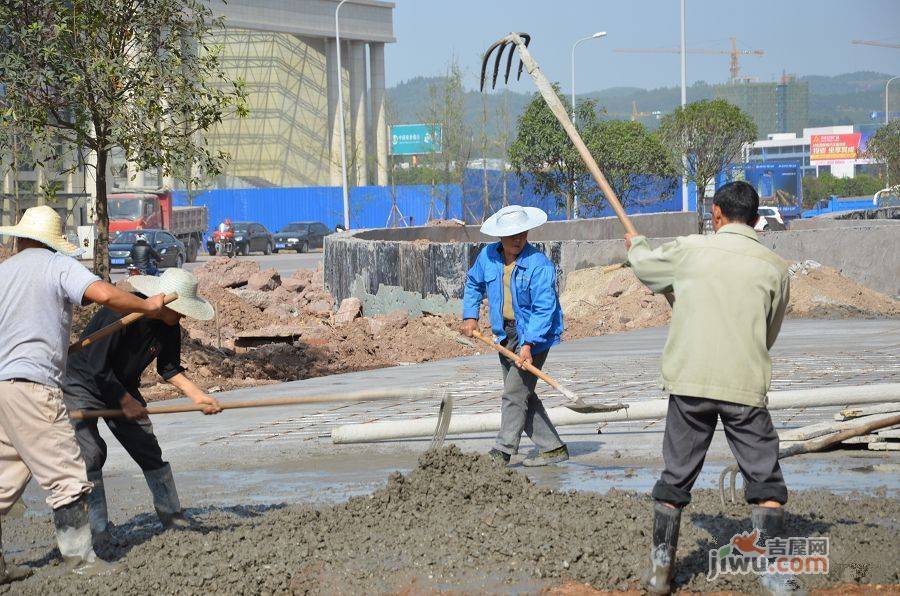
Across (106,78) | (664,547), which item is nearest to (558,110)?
(664,547)

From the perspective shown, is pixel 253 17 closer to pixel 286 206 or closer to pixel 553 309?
pixel 286 206

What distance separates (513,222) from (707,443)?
2.76 meters

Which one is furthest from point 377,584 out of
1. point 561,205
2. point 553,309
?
point 561,205

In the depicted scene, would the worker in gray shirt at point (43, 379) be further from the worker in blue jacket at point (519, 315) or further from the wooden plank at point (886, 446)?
the wooden plank at point (886, 446)

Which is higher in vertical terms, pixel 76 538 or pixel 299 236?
pixel 299 236

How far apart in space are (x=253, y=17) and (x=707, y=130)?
35035 millimetres

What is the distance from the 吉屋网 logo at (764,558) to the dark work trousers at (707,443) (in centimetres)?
26

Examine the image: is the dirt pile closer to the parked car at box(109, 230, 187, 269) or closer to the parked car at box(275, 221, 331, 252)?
the parked car at box(109, 230, 187, 269)

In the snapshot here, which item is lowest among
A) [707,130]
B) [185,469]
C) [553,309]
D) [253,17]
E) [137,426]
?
[185,469]

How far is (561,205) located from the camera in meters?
38.3

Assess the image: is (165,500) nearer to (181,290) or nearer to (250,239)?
(181,290)

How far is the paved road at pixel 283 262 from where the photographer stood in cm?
3069

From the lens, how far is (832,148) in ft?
501

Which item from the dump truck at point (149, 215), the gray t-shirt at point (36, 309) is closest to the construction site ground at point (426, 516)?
the gray t-shirt at point (36, 309)
